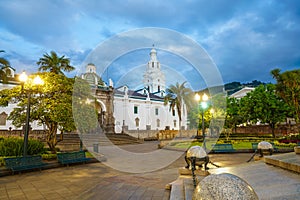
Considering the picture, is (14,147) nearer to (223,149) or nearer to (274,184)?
(274,184)

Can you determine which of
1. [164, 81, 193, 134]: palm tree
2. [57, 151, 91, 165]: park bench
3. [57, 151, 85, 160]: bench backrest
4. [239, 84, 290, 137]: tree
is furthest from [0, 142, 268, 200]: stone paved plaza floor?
[164, 81, 193, 134]: palm tree

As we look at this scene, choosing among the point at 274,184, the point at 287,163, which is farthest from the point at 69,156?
the point at 287,163

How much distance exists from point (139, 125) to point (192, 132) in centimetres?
1141

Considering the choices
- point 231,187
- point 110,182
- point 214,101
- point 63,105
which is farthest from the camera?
point 214,101

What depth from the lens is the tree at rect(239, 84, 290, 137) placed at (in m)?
26.5

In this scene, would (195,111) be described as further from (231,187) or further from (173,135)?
(231,187)

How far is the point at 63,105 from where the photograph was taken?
11828 mm

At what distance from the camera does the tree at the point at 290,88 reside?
25575mm

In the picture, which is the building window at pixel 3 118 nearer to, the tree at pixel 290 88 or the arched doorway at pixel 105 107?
the arched doorway at pixel 105 107

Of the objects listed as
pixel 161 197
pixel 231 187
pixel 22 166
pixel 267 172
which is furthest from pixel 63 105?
pixel 231 187

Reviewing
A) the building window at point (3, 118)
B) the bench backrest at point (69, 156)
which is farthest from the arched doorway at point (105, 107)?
the bench backrest at point (69, 156)

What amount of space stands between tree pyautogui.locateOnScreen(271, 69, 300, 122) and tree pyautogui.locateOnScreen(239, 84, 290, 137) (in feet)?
3.09

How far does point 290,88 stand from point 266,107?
12.3ft

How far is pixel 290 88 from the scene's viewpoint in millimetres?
25828
